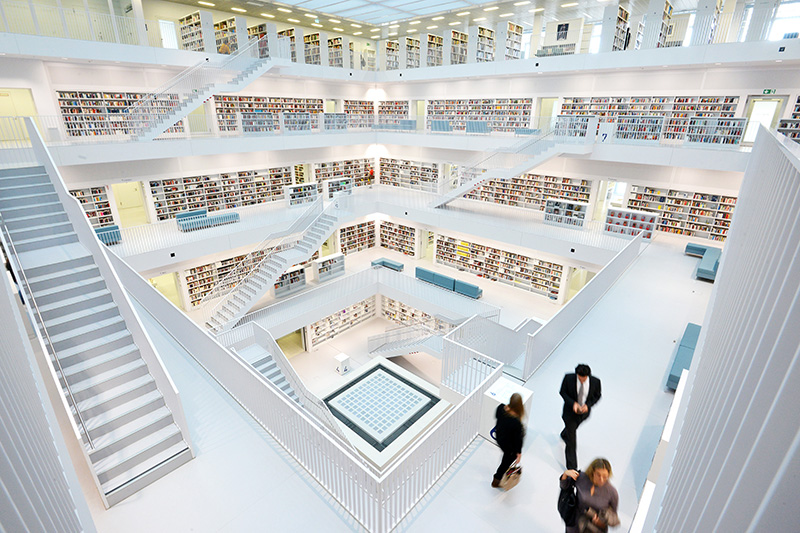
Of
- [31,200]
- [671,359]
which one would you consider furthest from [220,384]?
[671,359]

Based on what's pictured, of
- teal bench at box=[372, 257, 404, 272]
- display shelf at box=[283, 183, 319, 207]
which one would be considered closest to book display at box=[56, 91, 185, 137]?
display shelf at box=[283, 183, 319, 207]

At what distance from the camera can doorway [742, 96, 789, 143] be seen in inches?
394

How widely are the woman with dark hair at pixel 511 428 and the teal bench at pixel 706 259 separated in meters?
7.61

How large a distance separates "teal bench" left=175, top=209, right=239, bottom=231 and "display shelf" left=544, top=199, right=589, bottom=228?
32.8ft

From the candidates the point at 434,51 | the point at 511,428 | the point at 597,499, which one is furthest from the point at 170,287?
the point at 597,499

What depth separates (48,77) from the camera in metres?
10.1

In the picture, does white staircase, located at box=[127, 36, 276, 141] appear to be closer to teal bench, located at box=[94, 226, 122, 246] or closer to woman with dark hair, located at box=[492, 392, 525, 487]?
teal bench, located at box=[94, 226, 122, 246]

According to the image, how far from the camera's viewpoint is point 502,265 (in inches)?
569

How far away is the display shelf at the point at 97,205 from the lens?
1096cm

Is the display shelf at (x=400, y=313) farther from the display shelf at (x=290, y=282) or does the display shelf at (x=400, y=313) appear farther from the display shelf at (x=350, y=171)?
the display shelf at (x=350, y=171)

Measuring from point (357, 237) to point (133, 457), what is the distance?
1359cm

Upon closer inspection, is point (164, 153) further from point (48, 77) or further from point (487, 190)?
point (487, 190)

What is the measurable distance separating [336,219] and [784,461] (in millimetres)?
11802

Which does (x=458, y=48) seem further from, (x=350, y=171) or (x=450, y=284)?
(x=450, y=284)
